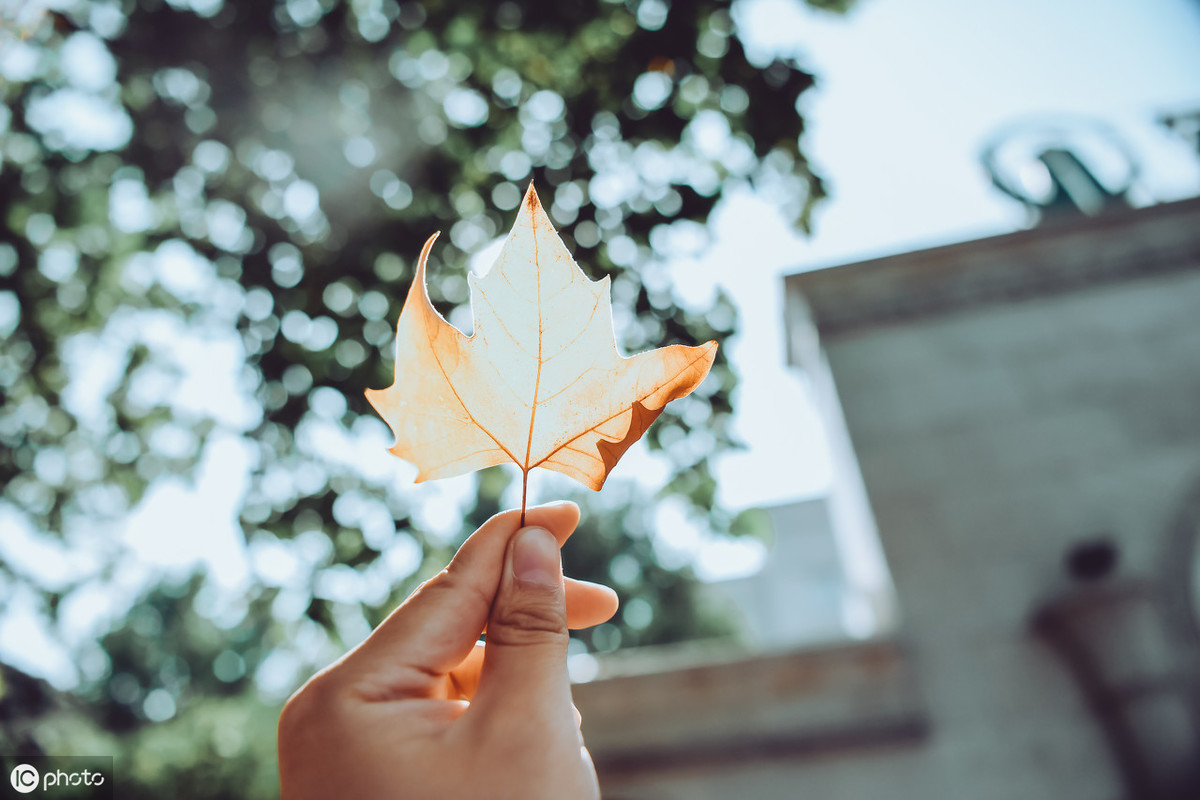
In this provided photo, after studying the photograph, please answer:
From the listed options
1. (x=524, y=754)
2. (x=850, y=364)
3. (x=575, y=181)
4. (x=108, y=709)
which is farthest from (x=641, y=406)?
(x=108, y=709)

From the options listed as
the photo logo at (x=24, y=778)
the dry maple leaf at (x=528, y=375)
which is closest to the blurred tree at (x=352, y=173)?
the photo logo at (x=24, y=778)

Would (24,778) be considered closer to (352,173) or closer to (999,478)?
(352,173)

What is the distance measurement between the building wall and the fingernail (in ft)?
19.9

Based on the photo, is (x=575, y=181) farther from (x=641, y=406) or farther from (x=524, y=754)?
(x=524, y=754)

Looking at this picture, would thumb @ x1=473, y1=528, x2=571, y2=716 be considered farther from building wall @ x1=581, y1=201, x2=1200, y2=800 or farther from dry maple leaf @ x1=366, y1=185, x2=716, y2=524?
building wall @ x1=581, y1=201, x2=1200, y2=800

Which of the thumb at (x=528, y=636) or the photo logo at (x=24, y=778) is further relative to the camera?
the photo logo at (x=24, y=778)

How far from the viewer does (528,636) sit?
103 cm

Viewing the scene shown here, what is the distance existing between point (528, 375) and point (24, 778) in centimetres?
535

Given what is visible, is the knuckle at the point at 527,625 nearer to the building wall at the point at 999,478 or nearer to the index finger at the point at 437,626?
the index finger at the point at 437,626

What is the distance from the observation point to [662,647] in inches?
896

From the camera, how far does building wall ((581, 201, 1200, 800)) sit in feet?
20.1

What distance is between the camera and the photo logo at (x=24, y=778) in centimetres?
427

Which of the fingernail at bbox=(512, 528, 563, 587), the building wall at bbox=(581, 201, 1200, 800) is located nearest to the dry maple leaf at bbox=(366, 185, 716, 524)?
the fingernail at bbox=(512, 528, 563, 587)

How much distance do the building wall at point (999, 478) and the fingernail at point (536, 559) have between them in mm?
6064
